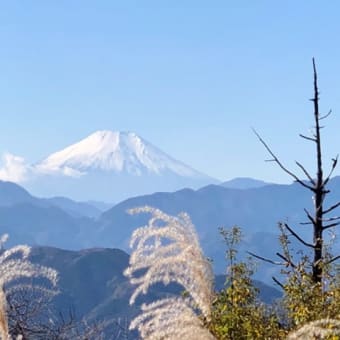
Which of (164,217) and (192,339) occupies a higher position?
(164,217)

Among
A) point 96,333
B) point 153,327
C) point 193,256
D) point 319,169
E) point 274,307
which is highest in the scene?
point 319,169

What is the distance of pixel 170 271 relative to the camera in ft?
22.4

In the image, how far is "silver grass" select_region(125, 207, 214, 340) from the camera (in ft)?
20.4

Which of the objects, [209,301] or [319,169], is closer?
[209,301]

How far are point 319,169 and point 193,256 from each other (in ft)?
32.1

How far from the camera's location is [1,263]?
7.25 meters

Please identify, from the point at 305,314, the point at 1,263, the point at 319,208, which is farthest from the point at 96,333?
the point at 1,263

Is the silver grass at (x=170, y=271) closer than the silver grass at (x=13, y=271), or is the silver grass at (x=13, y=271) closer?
the silver grass at (x=170, y=271)

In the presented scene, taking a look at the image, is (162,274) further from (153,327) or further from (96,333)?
(96,333)

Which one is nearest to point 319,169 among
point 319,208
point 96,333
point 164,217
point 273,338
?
point 319,208

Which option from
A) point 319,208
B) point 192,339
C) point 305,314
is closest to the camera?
point 192,339

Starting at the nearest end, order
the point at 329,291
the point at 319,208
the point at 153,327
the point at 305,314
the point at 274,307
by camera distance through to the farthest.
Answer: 1. the point at 153,327
2. the point at 305,314
3. the point at 329,291
4. the point at 274,307
5. the point at 319,208

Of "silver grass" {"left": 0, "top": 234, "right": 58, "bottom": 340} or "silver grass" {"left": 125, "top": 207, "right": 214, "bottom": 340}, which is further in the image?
"silver grass" {"left": 0, "top": 234, "right": 58, "bottom": 340}

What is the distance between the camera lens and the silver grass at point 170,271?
6.20 metres
